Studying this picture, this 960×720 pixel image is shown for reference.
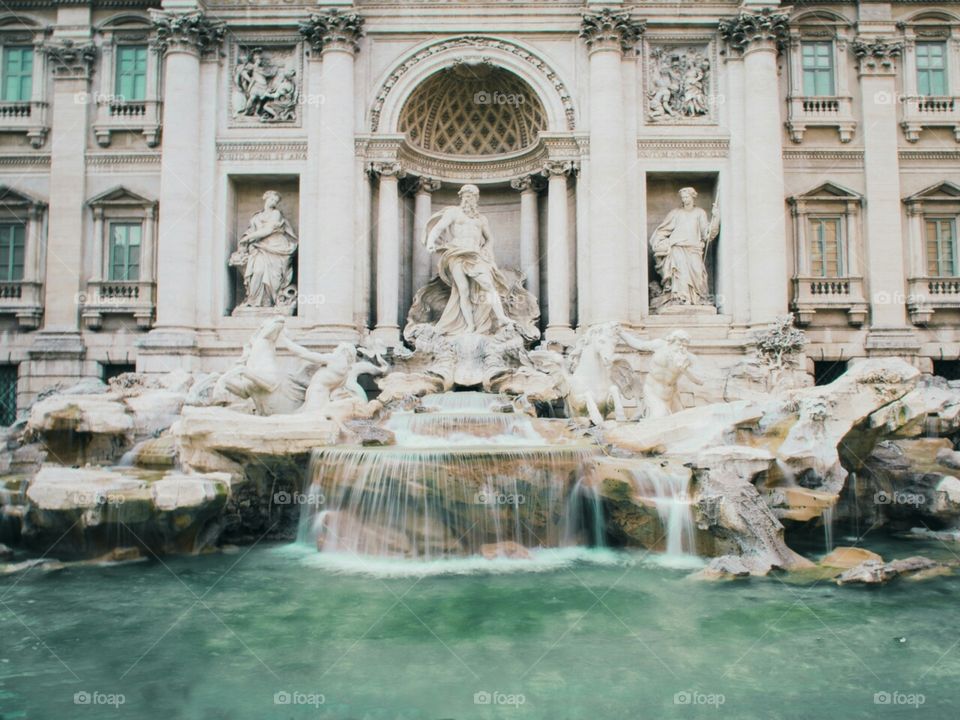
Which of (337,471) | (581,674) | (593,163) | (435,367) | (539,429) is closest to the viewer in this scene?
(581,674)

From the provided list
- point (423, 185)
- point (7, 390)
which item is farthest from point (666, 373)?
point (7, 390)

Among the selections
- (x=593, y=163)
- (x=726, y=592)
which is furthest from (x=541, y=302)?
(x=726, y=592)

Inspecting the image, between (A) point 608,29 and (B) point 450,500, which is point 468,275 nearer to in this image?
(A) point 608,29

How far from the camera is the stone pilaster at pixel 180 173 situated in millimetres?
17469

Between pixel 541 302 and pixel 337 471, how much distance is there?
938cm

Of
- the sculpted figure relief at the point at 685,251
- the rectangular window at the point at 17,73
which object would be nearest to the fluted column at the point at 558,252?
the sculpted figure relief at the point at 685,251

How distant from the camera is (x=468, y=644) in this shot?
25.0 ft

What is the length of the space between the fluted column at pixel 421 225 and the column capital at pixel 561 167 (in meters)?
3.00

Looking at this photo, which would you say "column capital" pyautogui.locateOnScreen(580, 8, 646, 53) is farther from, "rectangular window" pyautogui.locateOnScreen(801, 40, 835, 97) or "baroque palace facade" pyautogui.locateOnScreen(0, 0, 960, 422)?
"rectangular window" pyautogui.locateOnScreen(801, 40, 835, 97)

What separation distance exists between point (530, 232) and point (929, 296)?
9773 millimetres

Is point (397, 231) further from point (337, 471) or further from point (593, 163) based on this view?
point (337, 471)

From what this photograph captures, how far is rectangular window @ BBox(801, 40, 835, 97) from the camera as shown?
19.0 metres

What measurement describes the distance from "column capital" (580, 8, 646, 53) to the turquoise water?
41.6 ft

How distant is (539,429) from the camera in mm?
13391
